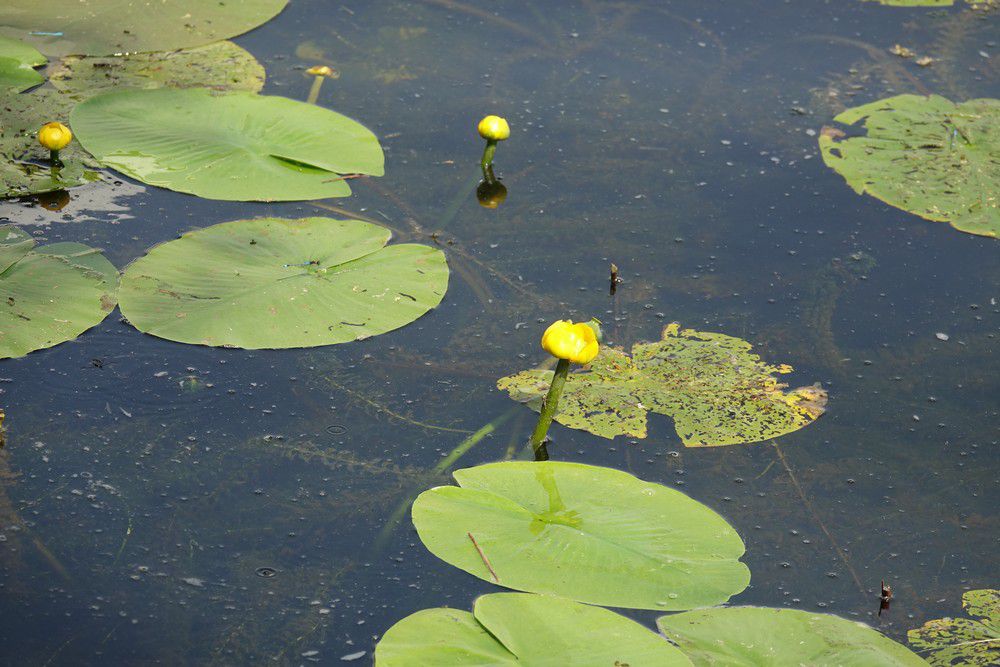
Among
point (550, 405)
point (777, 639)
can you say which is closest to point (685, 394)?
point (550, 405)

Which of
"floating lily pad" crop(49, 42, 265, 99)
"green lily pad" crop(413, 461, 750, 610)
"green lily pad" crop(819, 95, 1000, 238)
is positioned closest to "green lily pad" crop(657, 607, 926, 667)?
"green lily pad" crop(413, 461, 750, 610)

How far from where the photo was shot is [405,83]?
4.41m

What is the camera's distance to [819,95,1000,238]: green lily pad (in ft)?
12.5

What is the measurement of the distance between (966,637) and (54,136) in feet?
10.0

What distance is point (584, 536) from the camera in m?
2.41

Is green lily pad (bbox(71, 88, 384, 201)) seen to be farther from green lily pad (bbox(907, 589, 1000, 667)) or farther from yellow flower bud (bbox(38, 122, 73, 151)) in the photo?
green lily pad (bbox(907, 589, 1000, 667))

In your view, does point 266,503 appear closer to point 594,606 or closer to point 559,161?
point 594,606

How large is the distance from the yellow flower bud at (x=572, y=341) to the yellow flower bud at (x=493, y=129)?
1.39m

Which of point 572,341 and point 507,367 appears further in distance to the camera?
point 507,367

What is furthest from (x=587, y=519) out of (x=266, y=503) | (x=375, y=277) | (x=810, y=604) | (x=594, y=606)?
(x=375, y=277)

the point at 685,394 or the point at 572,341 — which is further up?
the point at 572,341

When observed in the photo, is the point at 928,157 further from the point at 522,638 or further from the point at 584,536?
the point at 522,638

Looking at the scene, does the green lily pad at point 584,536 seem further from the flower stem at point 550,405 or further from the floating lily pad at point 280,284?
the floating lily pad at point 280,284

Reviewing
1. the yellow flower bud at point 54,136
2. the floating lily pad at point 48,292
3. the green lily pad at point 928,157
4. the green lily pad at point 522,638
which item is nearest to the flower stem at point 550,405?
the green lily pad at point 522,638
